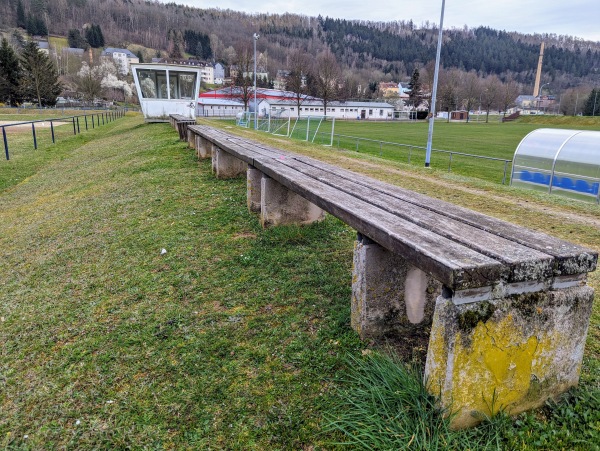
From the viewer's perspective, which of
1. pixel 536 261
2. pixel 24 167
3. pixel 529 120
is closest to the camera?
pixel 536 261

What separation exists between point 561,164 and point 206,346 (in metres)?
10.5

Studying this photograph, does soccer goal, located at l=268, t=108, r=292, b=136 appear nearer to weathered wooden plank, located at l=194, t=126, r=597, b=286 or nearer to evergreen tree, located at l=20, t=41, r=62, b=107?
weathered wooden plank, located at l=194, t=126, r=597, b=286

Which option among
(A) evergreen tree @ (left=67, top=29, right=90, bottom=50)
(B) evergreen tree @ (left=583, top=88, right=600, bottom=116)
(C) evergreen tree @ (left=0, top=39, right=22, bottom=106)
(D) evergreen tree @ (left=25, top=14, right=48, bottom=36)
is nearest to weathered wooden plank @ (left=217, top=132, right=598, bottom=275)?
(C) evergreen tree @ (left=0, top=39, right=22, bottom=106)

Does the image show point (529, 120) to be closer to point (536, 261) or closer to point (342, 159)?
point (342, 159)

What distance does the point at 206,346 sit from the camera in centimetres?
298

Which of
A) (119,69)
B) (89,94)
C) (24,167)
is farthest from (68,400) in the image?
(119,69)

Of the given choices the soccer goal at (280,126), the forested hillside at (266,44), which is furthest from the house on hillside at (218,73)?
the soccer goal at (280,126)

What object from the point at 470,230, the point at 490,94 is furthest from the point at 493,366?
the point at 490,94

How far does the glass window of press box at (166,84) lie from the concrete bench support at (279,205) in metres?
20.2

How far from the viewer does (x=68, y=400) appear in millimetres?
2631

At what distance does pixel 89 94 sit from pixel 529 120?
7134cm

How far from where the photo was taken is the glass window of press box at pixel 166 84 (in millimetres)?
22703

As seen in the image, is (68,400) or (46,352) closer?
(68,400)

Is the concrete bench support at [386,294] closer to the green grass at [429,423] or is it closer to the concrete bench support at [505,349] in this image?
the green grass at [429,423]
